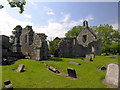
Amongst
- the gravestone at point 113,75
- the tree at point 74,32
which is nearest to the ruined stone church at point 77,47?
the gravestone at point 113,75

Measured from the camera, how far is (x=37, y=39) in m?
15.1

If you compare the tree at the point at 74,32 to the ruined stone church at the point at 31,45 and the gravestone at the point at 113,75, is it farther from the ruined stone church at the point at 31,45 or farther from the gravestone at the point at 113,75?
the gravestone at the point at 113,75

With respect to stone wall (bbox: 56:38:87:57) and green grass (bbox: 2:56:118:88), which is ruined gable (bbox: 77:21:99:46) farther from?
green grass (bbox: 2:56:118:88)

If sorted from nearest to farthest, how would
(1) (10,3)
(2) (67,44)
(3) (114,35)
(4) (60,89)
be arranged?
1. (4) (60,89)
2. (1) (10,3)
3. (2) (67,44)
4. (3) (114,35)

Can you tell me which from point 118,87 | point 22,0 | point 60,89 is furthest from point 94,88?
point 22,0

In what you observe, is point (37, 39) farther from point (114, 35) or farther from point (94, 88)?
point (114, 35)

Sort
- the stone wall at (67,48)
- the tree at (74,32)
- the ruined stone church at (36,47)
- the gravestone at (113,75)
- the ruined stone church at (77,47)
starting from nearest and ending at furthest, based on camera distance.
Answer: the gravestone at (113,75) → the ruined stone church at (36,47) → the stone wall at (67,48) → the ruined stone church at (77,47) → the tree at (74,32)

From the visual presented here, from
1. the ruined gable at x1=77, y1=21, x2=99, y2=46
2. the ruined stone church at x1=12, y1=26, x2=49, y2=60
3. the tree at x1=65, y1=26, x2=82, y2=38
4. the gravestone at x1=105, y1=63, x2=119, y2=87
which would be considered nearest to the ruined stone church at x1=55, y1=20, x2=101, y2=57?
the ruined gable at x1=77, y1=21, x2=99, y2=46

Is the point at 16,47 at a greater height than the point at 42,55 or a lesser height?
greater

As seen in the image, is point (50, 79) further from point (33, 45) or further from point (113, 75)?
point (33, 45)

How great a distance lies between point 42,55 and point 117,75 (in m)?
10.9

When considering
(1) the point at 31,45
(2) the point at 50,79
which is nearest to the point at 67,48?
(1) the point at 31,45

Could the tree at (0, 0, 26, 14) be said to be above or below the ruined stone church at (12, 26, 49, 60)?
above

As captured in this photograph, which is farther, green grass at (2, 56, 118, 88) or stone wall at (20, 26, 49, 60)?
stone wall at (20, 26, 49, 60)
